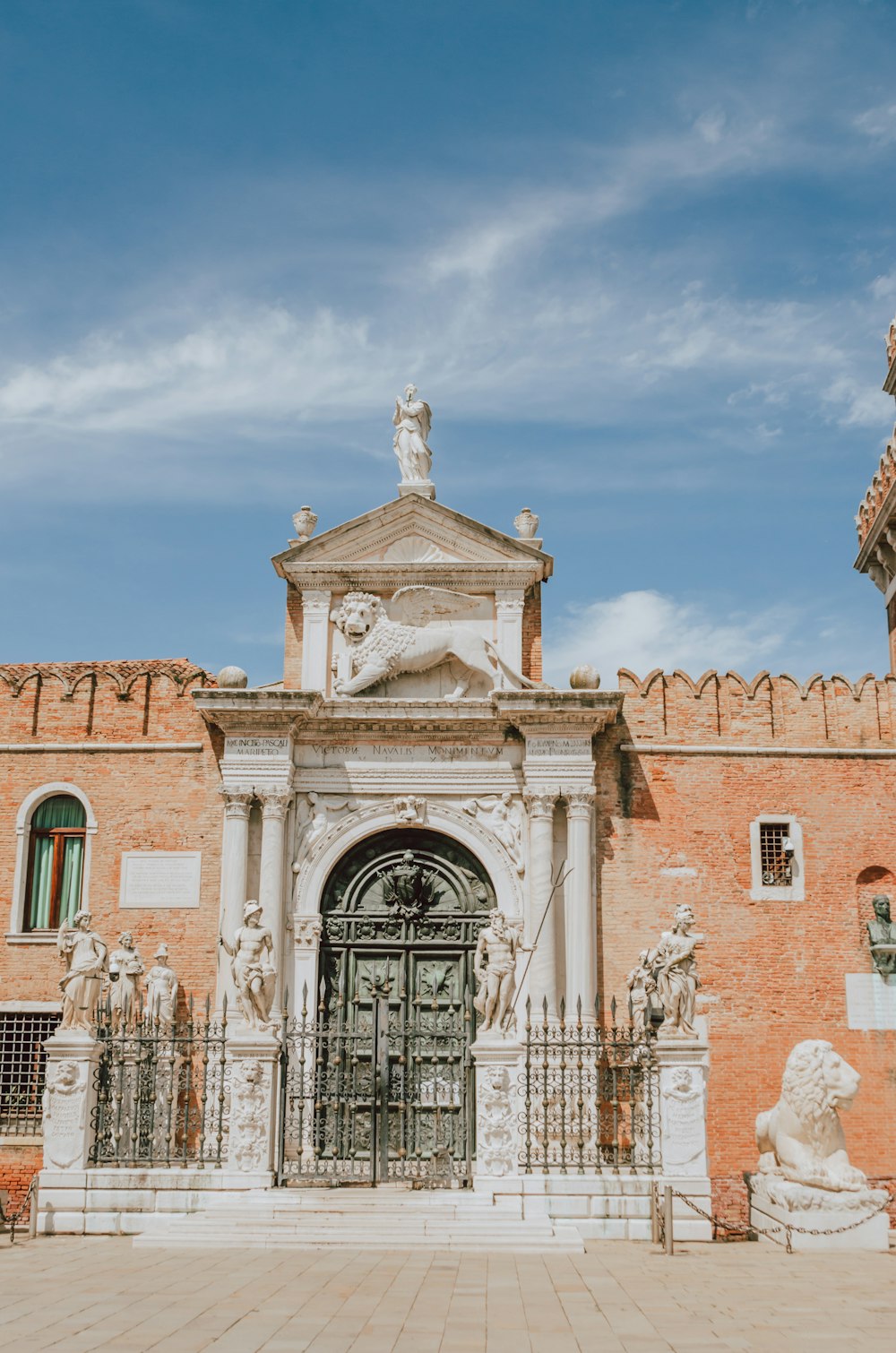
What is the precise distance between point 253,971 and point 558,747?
5856 mm

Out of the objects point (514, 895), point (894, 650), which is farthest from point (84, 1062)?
point (894, 650)

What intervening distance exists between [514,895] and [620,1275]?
26.0 ft

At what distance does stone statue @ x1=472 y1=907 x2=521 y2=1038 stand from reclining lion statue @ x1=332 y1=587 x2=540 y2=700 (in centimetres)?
499

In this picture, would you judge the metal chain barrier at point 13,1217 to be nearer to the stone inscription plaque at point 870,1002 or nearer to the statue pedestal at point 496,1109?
the statue pedestal at point 496,1109

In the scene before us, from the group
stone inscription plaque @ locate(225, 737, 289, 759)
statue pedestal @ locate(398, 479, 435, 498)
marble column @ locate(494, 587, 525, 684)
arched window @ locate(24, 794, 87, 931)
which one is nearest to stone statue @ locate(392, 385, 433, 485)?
statue pedestal @ locate(398, 479, 435, 498)

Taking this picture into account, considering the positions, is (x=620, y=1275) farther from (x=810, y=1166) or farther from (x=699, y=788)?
(x=699, y=788)

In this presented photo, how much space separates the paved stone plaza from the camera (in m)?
9.27

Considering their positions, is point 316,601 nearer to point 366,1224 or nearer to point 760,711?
point 760,711

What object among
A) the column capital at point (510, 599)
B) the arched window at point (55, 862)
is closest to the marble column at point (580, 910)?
the column capital at point (510, 599)

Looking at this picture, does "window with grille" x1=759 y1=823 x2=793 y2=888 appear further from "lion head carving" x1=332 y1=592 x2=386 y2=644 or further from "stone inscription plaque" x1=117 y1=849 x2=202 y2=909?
"stone inscription plaque" x1=117 y1=849 x2=202 y2=909

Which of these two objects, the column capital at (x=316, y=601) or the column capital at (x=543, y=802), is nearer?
the column capital at (x=543, y=802)

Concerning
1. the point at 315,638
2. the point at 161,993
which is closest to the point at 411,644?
the point at 315,638

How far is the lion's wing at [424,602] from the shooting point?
2114 centimetres

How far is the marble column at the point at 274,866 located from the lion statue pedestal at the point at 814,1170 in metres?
6.90
